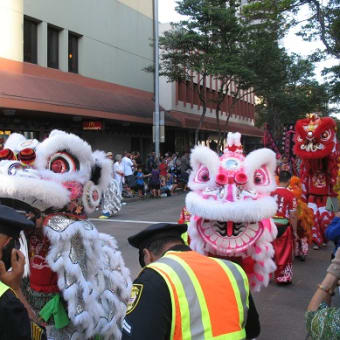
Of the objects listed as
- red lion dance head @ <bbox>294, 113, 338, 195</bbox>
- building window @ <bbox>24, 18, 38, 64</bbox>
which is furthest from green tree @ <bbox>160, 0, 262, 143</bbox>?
red lion dance head @ <bbox>294, 113, 338, 195</bbox>

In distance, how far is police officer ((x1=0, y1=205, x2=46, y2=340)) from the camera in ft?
5.82

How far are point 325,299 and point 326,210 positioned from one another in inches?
243

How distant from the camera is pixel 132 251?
8.20m

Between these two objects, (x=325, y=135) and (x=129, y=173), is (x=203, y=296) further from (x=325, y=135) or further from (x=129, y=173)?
(x=129, y=173)

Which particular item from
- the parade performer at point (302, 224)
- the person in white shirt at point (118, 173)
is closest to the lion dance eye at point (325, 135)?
the parade performer at point (302, 224)

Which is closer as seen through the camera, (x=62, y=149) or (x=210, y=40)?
(x=62, y=149)

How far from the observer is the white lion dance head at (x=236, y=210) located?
157 inches

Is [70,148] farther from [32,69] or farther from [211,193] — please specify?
[32,69]

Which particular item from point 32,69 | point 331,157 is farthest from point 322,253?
point 32,69

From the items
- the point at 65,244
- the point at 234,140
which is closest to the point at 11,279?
the point at 65,244

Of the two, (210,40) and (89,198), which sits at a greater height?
(210,40)

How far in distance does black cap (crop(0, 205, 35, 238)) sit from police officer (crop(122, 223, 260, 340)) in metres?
0.56

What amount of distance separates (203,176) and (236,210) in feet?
2.07

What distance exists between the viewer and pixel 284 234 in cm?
622
